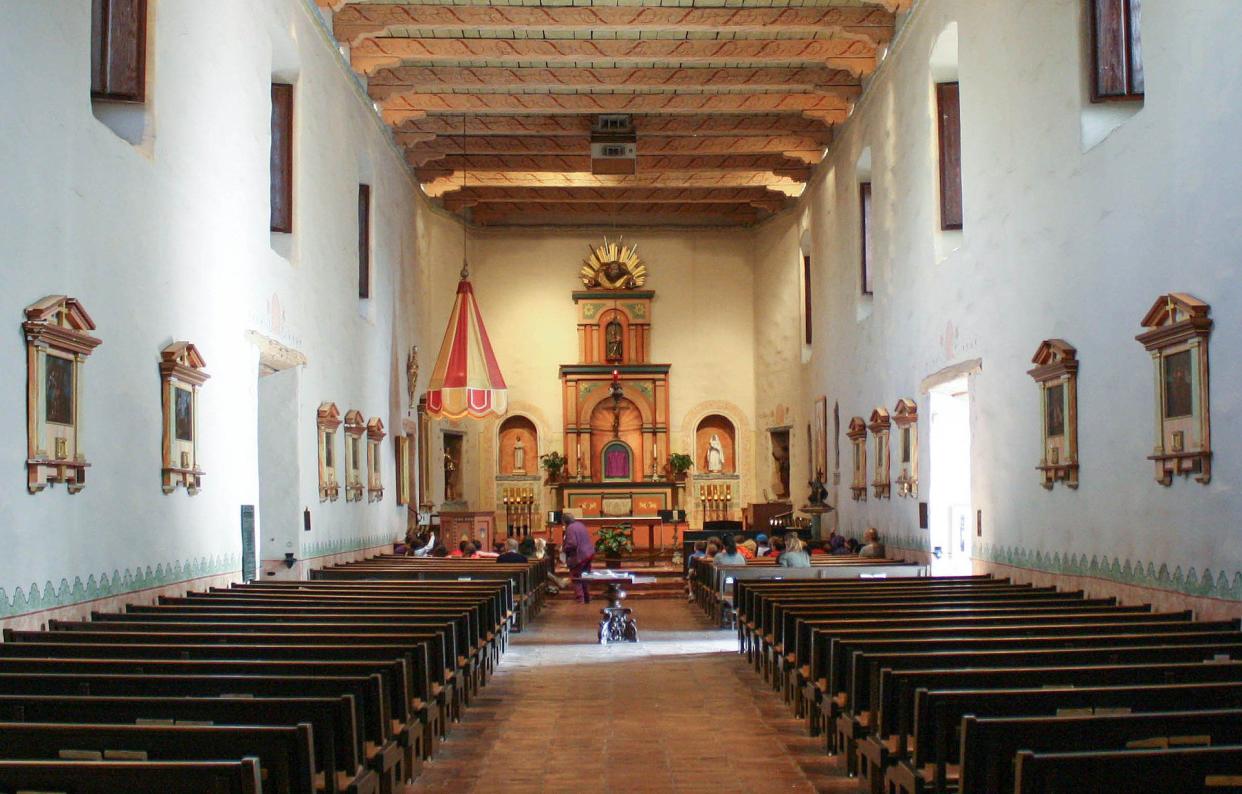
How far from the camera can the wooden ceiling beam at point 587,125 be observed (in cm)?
1795

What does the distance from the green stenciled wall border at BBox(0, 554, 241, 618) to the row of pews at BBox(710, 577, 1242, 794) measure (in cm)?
421

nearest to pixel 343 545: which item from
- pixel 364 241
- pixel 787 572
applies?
pixel 364 241

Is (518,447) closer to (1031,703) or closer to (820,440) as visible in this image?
(820,440)

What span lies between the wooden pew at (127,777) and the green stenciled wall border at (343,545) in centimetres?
959

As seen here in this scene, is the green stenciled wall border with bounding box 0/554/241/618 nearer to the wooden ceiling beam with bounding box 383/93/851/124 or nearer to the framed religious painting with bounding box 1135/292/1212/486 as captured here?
the framed religious painting with bounding box 1135/292/1212/486

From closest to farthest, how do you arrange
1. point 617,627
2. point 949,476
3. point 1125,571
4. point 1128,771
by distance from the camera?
point 1128,771 → point 1125,571 → point 617,627 → point 949,476

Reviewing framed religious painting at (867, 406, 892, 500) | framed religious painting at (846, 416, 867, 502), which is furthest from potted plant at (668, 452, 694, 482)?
framed religious painting at (867, 406, 892, 500)

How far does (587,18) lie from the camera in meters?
13.9

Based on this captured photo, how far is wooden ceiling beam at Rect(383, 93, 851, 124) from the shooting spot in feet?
55.6

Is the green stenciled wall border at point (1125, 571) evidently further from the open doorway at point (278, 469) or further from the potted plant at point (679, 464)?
the potted plant at point (679, 464)

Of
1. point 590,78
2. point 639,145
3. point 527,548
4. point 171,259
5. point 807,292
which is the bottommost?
point 527,548

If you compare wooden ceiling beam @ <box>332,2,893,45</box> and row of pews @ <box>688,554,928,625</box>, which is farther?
wooden ceiling beam @ <box>332,2,893,45</box>

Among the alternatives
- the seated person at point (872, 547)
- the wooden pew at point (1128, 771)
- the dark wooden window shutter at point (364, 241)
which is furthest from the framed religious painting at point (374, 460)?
the wooden pew at point (1128, 771)

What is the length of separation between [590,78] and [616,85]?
13.8 inches
